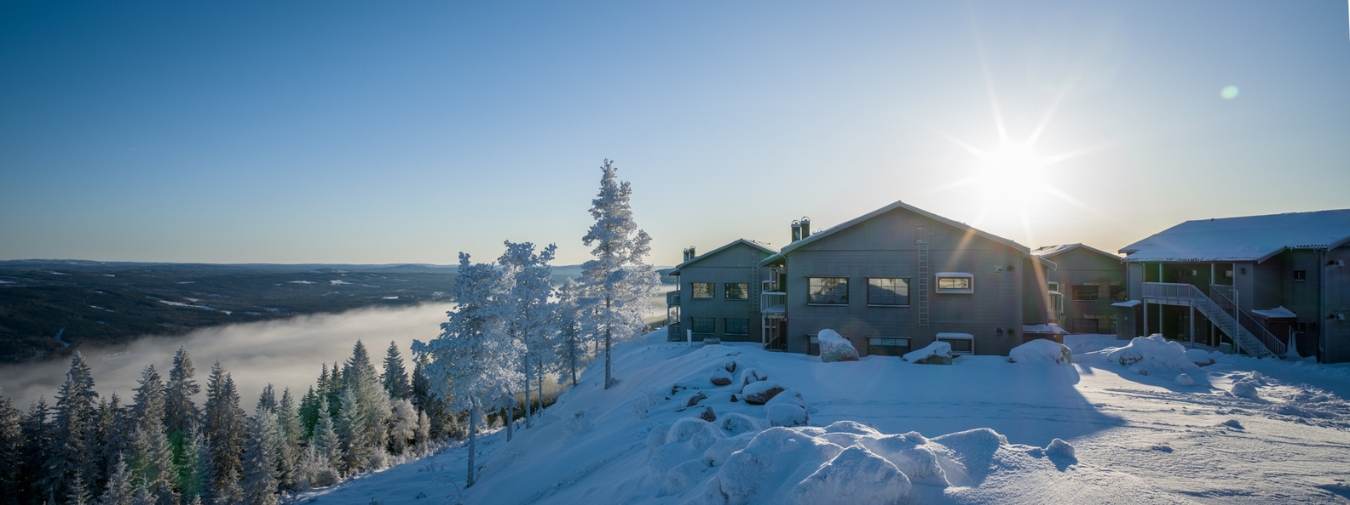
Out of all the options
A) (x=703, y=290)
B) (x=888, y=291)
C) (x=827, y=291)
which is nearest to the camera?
(x=888, y=291)

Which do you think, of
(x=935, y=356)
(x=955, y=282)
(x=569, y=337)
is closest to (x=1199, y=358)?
(x=955, y=282)

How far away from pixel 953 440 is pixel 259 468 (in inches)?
1255

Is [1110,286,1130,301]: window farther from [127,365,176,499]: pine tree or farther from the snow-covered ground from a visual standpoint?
[127,365,176,499]: pine tree

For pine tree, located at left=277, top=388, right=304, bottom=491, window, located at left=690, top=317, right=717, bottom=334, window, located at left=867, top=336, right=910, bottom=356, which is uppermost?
window, located at left=867, top=336, right=910, bottom=356

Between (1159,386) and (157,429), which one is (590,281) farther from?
(157,429)

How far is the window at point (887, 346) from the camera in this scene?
22172 millimetres

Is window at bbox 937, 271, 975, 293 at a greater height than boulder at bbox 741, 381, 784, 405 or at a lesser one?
greater

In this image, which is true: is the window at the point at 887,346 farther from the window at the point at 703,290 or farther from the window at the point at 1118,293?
the window at the point at 1118,293

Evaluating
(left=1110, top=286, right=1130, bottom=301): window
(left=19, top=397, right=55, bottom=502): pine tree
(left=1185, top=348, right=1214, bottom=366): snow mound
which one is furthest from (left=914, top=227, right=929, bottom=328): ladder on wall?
(left=19, top=397, right=55, bottom=502): pine tree

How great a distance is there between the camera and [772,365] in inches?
640

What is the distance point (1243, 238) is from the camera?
25.7m

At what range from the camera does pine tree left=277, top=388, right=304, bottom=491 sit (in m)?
28.8

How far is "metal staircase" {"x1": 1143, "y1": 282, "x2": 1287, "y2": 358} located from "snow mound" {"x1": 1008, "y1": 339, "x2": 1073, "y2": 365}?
13364mm

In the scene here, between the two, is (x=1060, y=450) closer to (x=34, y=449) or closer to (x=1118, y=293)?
(x=1118, y=293)
